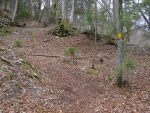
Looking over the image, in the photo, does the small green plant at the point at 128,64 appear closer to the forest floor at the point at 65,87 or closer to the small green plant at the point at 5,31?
the forest floor at the point at 65,87

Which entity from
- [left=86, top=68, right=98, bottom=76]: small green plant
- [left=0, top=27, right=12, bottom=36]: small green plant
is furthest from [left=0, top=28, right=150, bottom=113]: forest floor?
[left=0, top=27, right=12, bottom=36]: small green plant

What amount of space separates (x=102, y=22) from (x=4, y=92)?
11.2 m

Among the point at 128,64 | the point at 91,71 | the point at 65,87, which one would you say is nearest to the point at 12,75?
the point at 65,87

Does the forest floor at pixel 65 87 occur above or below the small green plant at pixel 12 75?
below

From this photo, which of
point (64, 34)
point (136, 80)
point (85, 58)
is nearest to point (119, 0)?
point (136, 80)

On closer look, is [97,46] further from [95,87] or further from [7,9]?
[7,9]

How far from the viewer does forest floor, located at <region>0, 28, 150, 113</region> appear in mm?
7228

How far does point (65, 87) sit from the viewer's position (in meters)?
9.38

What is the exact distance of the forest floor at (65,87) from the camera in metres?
7.23

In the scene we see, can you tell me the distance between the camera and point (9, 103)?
670cm

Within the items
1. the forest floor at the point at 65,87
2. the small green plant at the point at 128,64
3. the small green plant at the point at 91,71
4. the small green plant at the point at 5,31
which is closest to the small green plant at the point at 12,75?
the forest floor at the point at 65,87

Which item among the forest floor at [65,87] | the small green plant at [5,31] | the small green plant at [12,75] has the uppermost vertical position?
the small green plant at [5,31]

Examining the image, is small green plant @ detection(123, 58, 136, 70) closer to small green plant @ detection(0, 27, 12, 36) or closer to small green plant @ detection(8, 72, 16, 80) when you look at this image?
small green plant @ detection(8, 72, 16, 80)

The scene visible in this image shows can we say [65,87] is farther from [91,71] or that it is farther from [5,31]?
[5,31]
